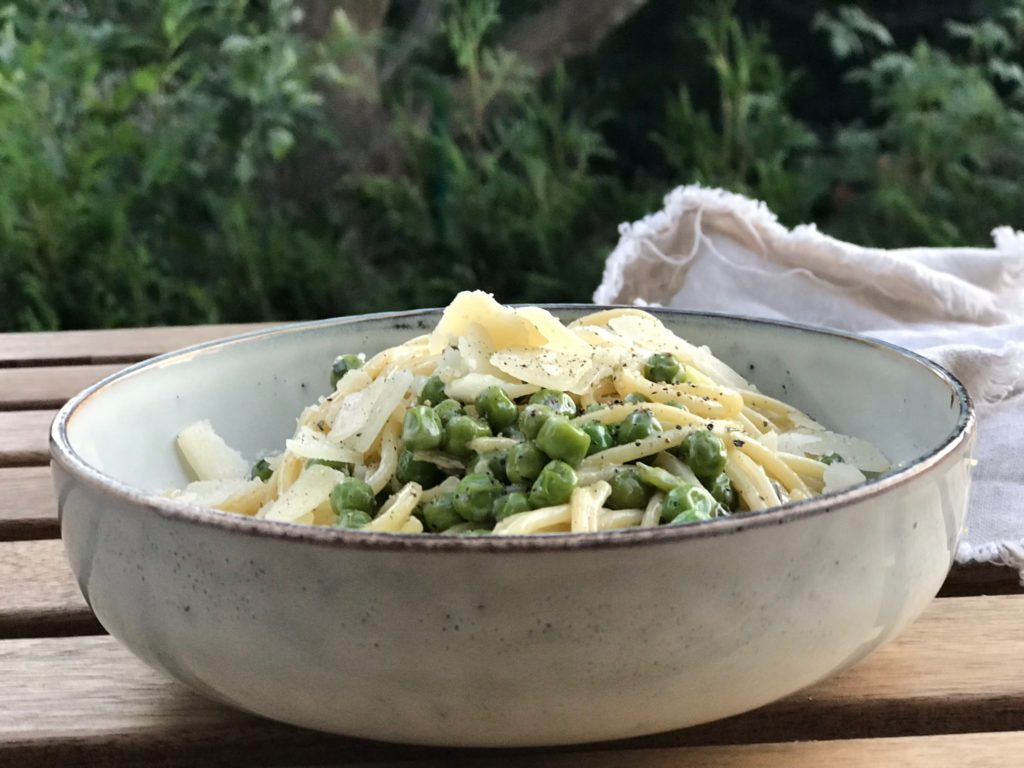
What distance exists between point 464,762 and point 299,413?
2.07 feet

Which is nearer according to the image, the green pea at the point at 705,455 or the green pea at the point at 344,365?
the green pea at the point at 705,455

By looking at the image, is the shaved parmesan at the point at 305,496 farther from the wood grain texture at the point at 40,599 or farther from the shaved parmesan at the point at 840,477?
the shaved parmesan at the point at 840,477

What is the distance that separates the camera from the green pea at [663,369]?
119 cm

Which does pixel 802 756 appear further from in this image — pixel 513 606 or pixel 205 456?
pixel 205 456

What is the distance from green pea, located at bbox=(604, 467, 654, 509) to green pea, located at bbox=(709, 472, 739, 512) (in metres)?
0.06

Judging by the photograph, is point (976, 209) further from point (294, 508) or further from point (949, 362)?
point (294, 508)

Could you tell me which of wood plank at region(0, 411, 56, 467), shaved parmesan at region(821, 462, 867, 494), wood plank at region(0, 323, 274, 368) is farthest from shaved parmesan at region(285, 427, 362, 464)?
wood plank at region(0, 323, 274, 368)

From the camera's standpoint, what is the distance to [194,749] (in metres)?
0.94

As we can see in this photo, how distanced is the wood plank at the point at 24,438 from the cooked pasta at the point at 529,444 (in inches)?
A: 16.7

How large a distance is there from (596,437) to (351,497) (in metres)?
0.21

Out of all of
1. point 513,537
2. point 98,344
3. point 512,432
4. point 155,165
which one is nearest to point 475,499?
point 512,432

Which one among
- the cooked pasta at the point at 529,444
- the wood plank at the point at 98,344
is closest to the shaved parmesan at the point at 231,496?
the cooked pasta at the point at 529,444

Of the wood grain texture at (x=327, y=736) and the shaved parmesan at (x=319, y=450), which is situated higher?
the shaved parmesan at (x=319, y=450)

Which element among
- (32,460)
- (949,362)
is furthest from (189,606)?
(949,362)
